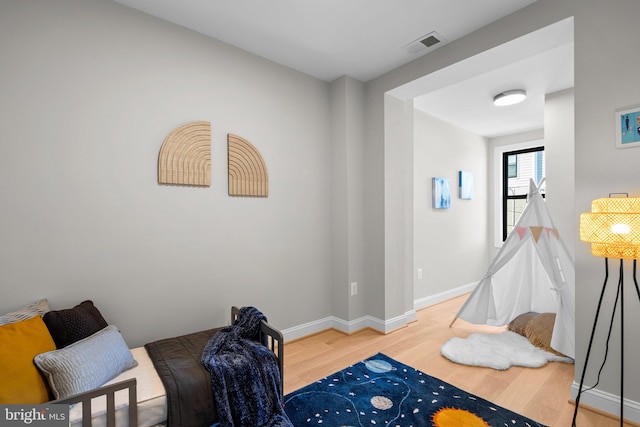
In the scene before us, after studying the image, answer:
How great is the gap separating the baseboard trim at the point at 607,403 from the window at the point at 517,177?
3.81 m

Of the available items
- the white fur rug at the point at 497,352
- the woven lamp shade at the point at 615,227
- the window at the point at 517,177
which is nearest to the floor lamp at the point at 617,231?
the woven lamp shade at the point at 615,227

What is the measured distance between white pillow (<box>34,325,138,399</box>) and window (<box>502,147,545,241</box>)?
5.70 meters

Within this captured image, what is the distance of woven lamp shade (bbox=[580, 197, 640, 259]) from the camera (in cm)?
162

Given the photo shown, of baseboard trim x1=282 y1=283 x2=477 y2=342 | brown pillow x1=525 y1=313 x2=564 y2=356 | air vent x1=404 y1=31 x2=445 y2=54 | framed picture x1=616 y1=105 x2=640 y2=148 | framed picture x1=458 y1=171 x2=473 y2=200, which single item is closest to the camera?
framed picture x1=616 y1=105 x2=640 y2=148

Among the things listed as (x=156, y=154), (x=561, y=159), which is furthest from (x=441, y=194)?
(x=156, y=154)

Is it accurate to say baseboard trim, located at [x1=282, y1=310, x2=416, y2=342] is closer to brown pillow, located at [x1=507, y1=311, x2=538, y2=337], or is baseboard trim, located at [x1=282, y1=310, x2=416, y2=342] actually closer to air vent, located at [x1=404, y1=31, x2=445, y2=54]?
brown pillow, located at [x1=507, y1=311, x2=538, y2=337]

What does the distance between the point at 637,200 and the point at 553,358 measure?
1.64m

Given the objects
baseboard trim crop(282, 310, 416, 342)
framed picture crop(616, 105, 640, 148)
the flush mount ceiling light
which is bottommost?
baseboard trim crop(282, 310, 416, 342)

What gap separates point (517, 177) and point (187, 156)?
518 centimetres

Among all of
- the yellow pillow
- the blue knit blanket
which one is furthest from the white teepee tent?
the yellow pillow

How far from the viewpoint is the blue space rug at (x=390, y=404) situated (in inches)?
74.3

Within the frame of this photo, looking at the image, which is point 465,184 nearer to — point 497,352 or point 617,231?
point 497,352

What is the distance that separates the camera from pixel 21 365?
1372mm

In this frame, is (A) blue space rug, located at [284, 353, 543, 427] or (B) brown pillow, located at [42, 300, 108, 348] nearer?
(B) brown pillow, located at [42, 300, 108, 348]
